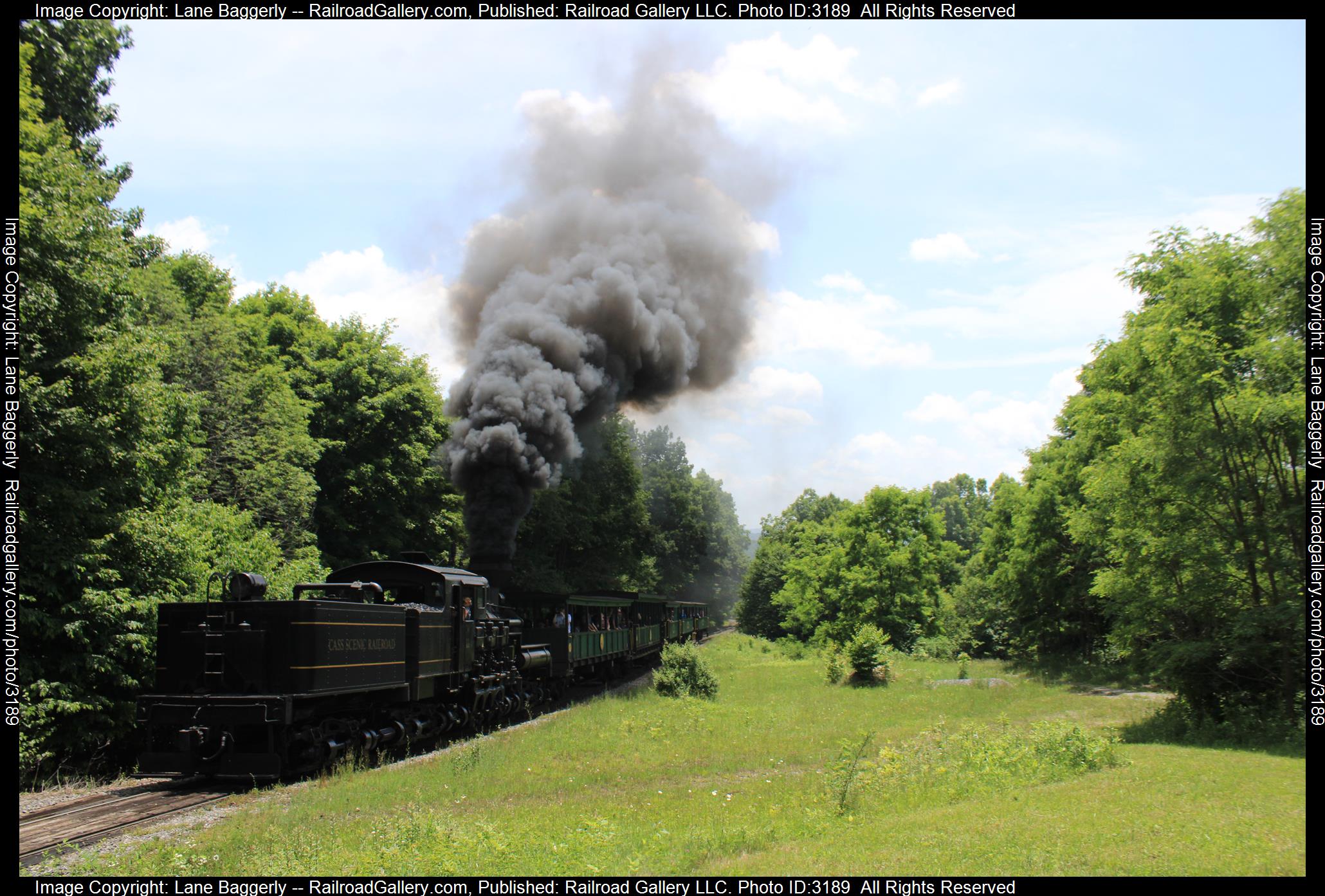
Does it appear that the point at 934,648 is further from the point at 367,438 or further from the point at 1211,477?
the point at 1211,477

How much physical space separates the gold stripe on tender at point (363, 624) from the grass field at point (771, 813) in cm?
190

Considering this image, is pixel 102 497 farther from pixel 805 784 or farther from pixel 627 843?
pixel 805 784

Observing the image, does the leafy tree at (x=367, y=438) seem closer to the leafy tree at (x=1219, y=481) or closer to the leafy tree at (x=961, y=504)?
the leafy tree at (x=1219, y=481)

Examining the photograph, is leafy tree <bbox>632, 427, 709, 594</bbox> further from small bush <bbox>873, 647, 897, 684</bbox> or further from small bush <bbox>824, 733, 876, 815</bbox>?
small bush <bbox>824, 733, 876, 815</bbox>

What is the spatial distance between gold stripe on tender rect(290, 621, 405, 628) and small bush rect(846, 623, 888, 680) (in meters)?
16.8

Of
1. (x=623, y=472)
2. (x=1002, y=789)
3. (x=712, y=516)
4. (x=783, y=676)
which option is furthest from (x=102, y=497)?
(x=712, y=516)

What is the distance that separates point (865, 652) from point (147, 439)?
20.3 metres

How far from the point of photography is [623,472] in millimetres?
43062

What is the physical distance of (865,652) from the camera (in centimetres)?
2688

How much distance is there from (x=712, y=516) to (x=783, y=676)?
56298mm

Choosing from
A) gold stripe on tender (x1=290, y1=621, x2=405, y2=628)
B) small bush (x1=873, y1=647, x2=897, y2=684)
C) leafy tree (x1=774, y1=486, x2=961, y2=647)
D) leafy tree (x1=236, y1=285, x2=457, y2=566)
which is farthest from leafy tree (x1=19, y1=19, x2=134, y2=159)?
leafy tree (x1=774, y1=486, x2=961, y2=647)

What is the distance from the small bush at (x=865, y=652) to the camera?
26875mm

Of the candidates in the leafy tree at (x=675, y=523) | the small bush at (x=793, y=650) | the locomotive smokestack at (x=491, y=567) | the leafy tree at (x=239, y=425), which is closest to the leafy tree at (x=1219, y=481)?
the locomotive smokestack at (x=491, y=567)

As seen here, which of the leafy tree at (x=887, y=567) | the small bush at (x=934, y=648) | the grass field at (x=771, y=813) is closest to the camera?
the grass field at (x=771, y=813)
